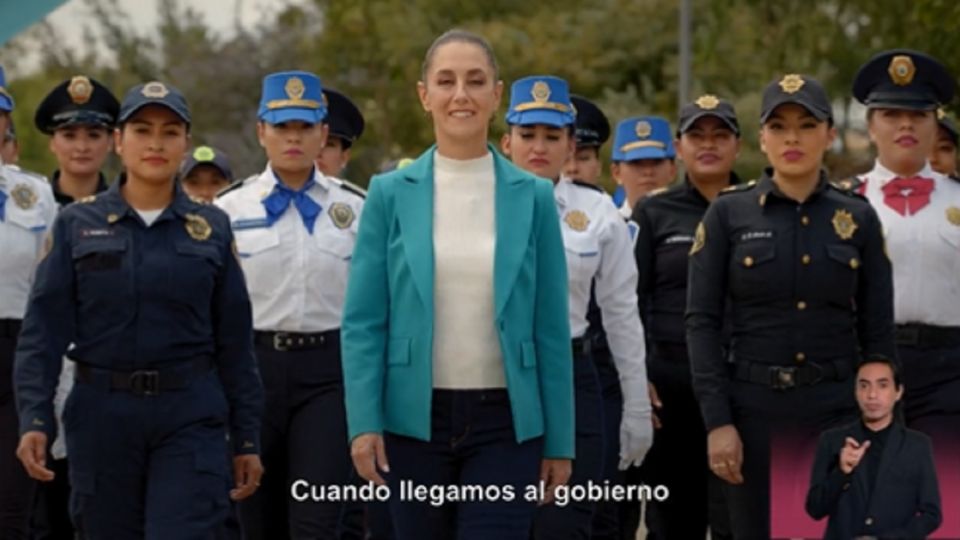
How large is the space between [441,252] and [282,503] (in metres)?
3.20

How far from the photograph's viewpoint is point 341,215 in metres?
11.3

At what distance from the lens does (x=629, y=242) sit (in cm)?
1110

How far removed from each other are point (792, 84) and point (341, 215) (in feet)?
8.67

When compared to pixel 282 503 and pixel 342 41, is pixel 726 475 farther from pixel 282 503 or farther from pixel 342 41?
pixel 342 41

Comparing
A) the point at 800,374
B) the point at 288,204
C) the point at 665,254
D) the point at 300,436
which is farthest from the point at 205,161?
the point at 800,374

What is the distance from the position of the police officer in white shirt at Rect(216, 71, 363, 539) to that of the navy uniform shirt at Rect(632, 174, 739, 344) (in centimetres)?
168

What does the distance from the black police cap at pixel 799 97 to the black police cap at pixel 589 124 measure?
3.41 m

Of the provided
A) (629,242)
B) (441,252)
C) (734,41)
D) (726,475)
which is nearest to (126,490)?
(441,252)

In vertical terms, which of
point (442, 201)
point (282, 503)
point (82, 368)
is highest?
point (442, 201)

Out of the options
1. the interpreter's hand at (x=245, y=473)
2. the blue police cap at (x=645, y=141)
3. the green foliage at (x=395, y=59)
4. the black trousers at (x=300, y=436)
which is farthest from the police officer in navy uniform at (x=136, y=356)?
the green foliage at (x=395, y=59)

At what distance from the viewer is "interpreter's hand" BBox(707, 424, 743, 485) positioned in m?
9.43

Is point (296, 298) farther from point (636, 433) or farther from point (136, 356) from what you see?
point (136, 356)

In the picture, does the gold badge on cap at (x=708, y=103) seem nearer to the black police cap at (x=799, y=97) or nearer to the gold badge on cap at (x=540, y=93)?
the gold badge on cap at (x=540, y=93)

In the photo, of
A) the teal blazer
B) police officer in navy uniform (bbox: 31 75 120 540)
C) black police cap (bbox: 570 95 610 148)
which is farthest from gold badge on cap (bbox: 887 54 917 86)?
police officer in navy uniform (bbox: 31 75 120 540)
